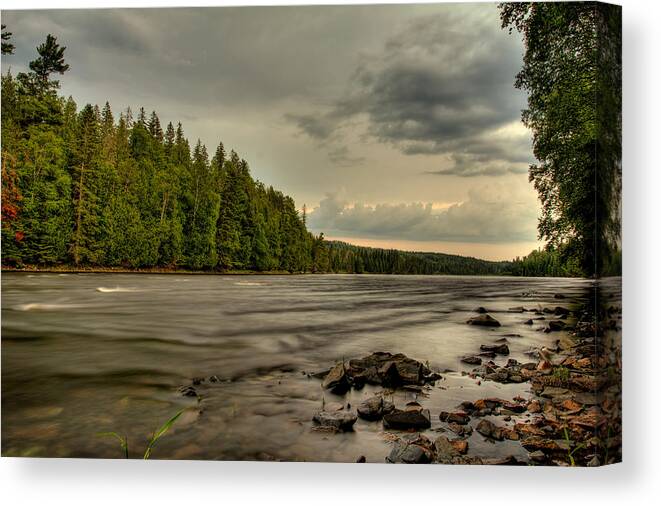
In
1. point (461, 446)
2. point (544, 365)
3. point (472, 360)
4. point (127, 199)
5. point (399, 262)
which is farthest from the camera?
point (127, 199)

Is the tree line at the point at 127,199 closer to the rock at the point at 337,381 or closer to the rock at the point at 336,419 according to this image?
the rock at the point at 337,381

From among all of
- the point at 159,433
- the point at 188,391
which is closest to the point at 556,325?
the point at 188,391

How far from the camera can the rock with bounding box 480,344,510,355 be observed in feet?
10.6

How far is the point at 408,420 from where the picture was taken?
3.16 metres

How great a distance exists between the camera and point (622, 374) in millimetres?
3273

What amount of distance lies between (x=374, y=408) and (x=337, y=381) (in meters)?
0.36

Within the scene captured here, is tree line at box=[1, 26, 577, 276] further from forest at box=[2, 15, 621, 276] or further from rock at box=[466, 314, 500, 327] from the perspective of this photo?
rock at box=[466, 314, 500, 327]

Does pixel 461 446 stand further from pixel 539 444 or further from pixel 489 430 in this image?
pixel 539 444

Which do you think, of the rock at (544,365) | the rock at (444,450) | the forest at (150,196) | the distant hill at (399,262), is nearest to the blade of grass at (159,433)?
the forest at (150,196)

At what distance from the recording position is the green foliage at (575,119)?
10.4 ft

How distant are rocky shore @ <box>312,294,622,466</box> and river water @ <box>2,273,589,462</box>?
0.22ft

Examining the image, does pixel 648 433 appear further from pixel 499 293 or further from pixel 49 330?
pixel 49 330

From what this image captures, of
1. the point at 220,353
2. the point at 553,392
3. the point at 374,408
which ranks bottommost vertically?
the point at 374,408

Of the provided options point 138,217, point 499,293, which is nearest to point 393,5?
point 499,293
